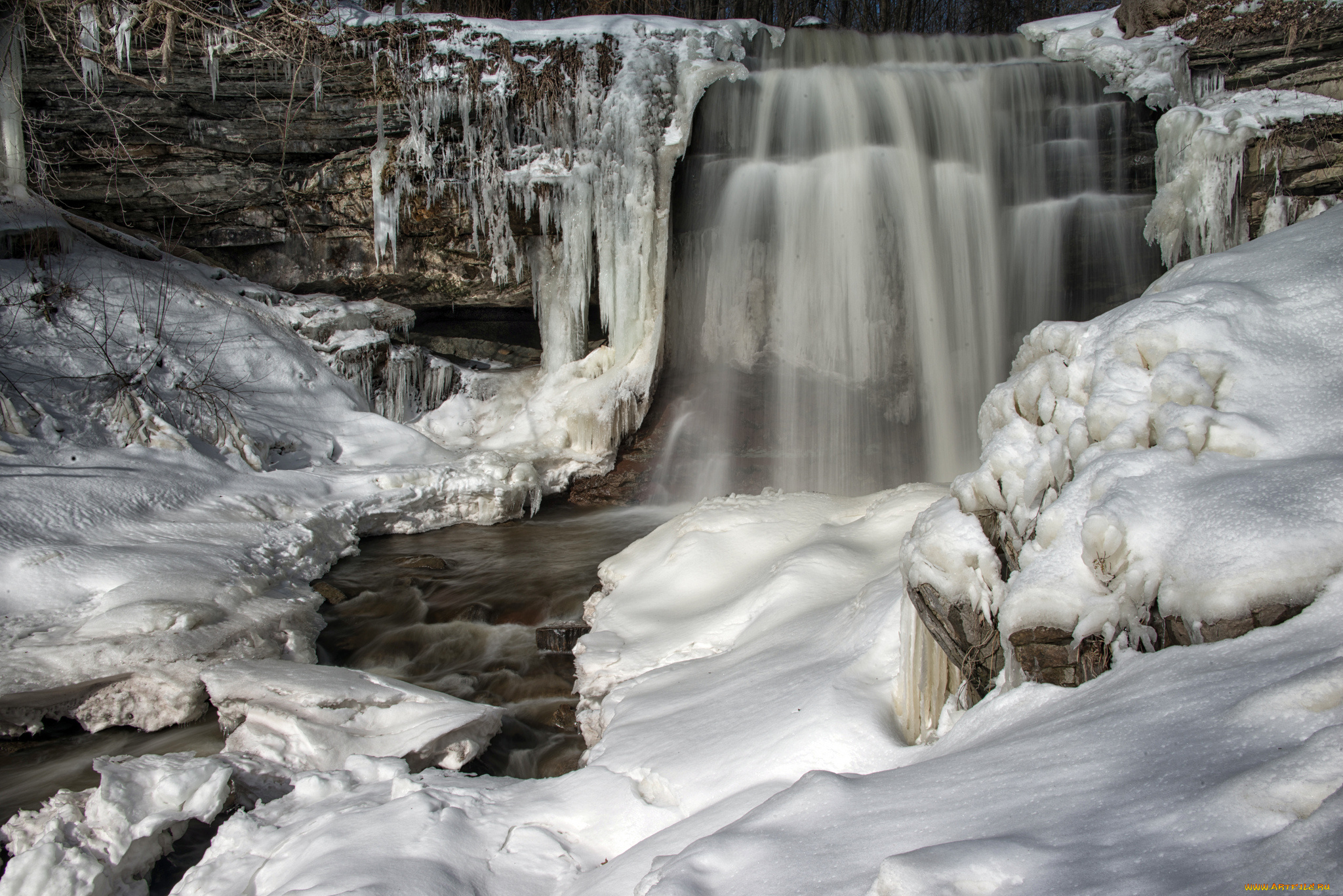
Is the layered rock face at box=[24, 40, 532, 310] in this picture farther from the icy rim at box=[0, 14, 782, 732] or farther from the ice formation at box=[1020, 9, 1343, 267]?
the ice formation at box=[1020, 9, 1343, 267]

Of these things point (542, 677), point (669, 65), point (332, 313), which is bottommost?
point (542, 677)

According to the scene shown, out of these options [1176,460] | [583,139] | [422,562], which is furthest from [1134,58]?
[422,562]

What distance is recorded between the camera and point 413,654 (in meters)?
4.75

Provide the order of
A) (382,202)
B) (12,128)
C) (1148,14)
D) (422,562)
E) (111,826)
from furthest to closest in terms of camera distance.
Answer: (382,202) → (1148,14) → (12,128) → (422,562) → (111,826)

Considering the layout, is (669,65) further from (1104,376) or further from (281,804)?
(281,804)

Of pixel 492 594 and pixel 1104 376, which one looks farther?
pixel 492 594

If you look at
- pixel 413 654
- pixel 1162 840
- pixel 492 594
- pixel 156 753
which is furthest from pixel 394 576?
pixel 1162 840

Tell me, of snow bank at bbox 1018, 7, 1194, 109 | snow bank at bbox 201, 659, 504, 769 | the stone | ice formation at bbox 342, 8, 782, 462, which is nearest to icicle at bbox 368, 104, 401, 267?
ice formation at bbox 342, 8, 782, 462

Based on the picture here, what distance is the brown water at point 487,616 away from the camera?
3838 mm

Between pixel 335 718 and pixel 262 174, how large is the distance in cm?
829

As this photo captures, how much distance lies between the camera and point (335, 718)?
11.2 feet

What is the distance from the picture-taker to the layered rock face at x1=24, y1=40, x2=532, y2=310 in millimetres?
8906

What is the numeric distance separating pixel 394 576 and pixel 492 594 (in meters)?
0.89

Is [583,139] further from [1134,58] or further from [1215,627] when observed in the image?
[1215,627]
